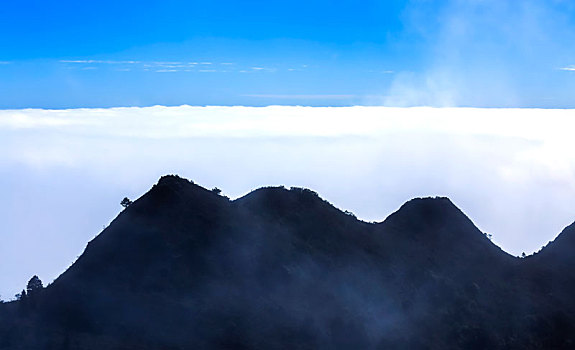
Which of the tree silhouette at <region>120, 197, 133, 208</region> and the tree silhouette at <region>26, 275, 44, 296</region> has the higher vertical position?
the tree silhouette at <region>120, 197, 133, 208</region>

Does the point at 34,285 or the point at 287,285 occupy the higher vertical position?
the point at 34,285

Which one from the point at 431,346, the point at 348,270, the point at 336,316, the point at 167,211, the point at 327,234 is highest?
the point at 167,211

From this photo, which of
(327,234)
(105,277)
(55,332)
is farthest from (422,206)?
(55,332)

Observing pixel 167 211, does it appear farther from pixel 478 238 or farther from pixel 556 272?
pixel 556 272

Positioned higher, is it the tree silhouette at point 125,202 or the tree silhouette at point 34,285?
the tree silhouette at point 125,202

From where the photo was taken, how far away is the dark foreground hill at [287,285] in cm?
5081

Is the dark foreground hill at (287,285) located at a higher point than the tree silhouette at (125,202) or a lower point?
lower

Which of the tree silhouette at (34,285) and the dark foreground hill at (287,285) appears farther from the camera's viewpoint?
the tree silhouette at (34,285)

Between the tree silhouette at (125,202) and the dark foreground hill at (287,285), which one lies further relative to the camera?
the tree silhouette at (125,202)

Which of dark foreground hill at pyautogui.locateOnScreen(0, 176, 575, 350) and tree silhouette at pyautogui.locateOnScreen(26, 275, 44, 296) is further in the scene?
tree silhouette at pyautogui.locateOnScreen(26, 275, 44, 296)

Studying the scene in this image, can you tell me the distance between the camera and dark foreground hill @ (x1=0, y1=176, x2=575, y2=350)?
167ft

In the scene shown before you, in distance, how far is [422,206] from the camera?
243ft

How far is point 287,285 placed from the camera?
190ft

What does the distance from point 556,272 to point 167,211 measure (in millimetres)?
42215
